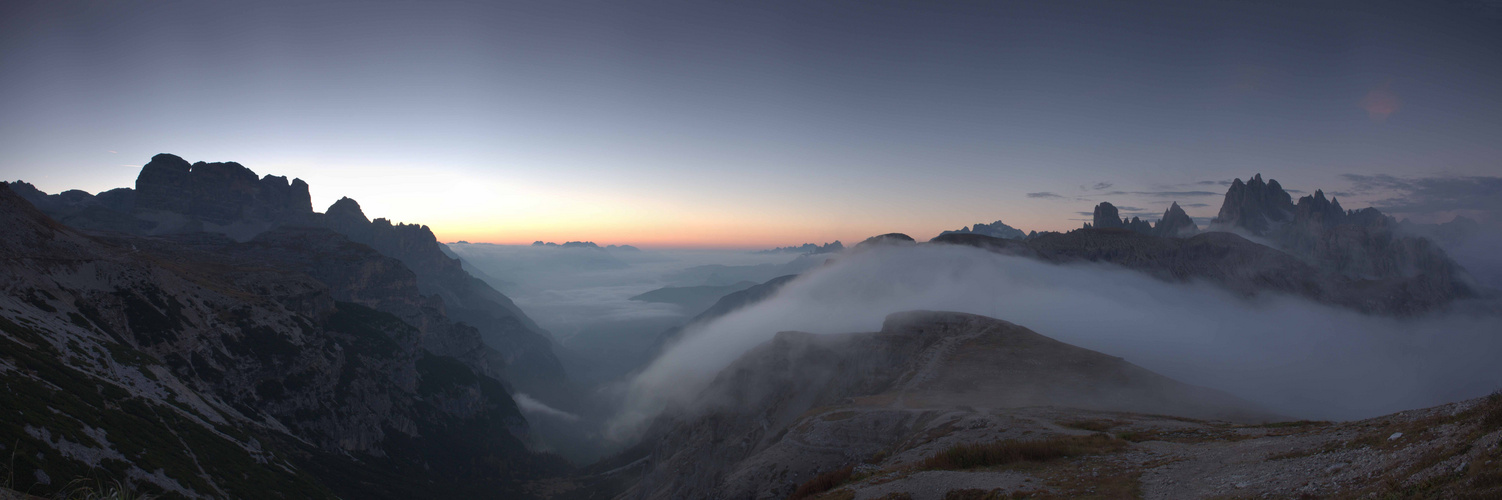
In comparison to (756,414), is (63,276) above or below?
above

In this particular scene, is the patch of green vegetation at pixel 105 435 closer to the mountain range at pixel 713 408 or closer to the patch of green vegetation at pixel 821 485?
the mountain range at pixel 713 408

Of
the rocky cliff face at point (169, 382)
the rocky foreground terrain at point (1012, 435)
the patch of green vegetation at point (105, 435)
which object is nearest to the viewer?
the rocky foreground terrain at point (1012, 435)

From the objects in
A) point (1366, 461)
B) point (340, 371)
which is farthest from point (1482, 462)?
point (340, 371)

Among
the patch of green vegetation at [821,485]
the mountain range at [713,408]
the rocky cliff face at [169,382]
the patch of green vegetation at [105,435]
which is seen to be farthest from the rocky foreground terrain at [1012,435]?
the rocky cliff face at [169,382]

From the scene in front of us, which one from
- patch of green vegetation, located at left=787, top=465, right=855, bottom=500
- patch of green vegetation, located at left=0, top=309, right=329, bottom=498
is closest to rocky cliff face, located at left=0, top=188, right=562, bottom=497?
patch of green vegetation, located at left=0, top=309, right=329, bottom=498

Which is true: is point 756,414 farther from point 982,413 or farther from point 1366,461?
point 1366,461

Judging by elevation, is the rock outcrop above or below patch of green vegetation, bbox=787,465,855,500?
below

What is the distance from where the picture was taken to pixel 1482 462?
13133mm

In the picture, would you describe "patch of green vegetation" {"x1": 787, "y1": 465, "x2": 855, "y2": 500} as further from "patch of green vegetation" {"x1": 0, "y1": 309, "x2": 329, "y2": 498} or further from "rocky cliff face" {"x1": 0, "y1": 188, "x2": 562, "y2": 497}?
"rocky cliff face" {"x1": 0, "y1": 188, "x2": 562, "y2": 497}

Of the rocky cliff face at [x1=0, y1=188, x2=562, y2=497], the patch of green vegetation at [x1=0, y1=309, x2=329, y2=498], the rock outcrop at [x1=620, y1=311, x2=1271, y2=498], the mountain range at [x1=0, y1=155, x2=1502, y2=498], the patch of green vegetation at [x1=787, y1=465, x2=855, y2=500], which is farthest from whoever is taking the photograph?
the rock outcrop at [x1=620, y1=311, x2=1271, y2=498]

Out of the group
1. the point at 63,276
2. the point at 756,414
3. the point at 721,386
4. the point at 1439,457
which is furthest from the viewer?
the point at 721,386

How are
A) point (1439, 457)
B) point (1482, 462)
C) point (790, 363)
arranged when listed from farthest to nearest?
point (790, 363) → point (1439, 457) → point (1482, 462)

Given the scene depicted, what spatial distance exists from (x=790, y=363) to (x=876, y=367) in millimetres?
28162

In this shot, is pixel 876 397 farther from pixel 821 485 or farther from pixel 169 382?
pixel 169 382
